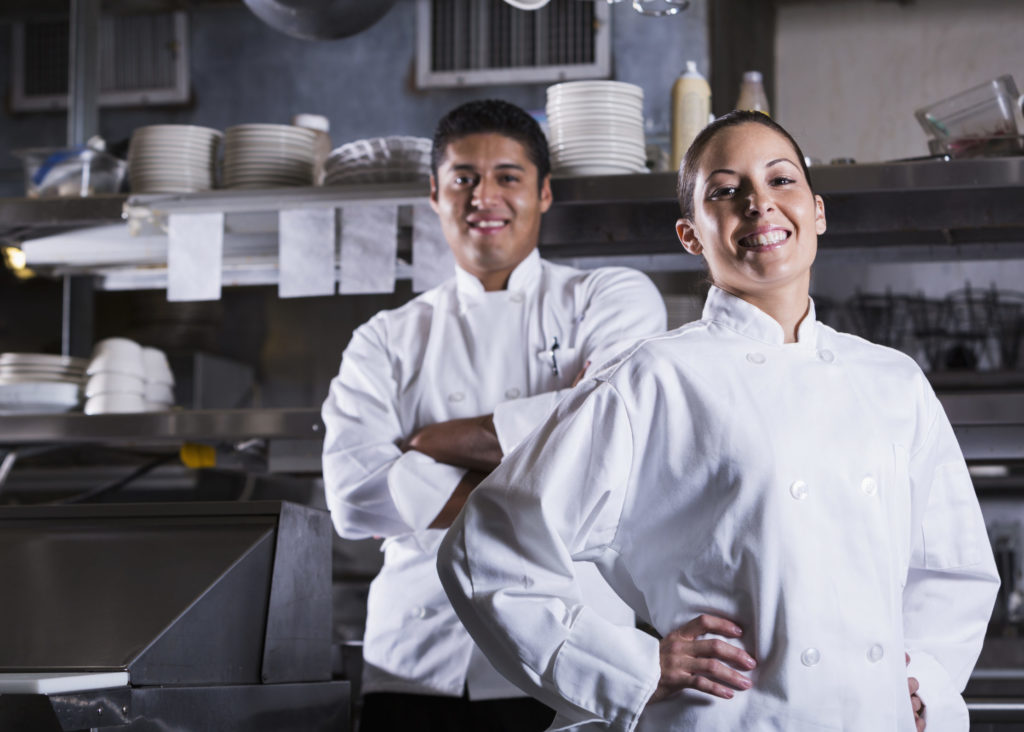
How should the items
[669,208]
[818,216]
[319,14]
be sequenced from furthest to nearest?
[669,208] < [319,14] < [818,216]

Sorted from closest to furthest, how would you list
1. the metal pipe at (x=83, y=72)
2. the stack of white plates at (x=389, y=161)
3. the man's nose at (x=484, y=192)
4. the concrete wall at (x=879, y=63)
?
the man's nose at (x=484, y=192), the stack of white plates at (x=389, y=161), the metal pipe at (x=83, y=72), the concrete wall at (x=879, y=63)

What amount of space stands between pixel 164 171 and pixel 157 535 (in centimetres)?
126

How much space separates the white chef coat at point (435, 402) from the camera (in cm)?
190

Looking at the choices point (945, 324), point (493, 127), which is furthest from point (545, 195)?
point (945, 324)

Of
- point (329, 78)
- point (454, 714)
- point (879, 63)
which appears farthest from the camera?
point (879, 63)

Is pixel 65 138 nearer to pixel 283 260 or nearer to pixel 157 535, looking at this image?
pixel 283 260

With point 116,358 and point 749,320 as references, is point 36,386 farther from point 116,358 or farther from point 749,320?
point 749,320

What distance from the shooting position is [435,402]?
200cm

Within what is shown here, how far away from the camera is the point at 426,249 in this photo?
2.48 m

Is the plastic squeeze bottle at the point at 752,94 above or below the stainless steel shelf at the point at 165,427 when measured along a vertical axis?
above

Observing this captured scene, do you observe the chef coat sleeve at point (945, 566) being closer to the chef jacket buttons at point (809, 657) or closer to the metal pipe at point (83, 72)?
the chef jacket buttons at point (809, 657)

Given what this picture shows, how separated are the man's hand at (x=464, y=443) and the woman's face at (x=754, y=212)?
24.9 inches

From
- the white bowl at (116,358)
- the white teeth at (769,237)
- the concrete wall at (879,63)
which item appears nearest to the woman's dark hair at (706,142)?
the white teeth at (769,237)

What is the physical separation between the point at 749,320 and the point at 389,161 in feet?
4.67
